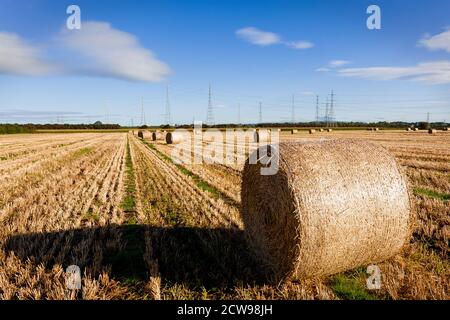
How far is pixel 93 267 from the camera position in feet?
18.6

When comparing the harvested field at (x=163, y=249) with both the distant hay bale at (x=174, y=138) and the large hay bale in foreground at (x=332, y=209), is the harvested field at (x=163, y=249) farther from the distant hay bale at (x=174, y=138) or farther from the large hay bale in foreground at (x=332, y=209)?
the distant hay bale at (x=174, y=138)

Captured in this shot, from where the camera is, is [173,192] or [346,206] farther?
[173,192]

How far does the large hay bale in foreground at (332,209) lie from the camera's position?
5059 mm

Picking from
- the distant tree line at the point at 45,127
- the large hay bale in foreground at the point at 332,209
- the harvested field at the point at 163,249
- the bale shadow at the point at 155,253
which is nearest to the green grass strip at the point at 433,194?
the harvested field at the point at 163,249

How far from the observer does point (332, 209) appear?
5.10m

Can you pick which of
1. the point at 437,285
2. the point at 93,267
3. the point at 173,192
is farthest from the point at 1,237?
the point at 437,285

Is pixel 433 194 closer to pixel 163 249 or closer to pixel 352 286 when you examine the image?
pixel 352 286

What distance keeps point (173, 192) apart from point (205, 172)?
4.16 m

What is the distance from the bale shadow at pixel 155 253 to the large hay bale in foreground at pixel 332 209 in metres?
0.65

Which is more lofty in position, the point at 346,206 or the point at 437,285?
the point at 346,206
